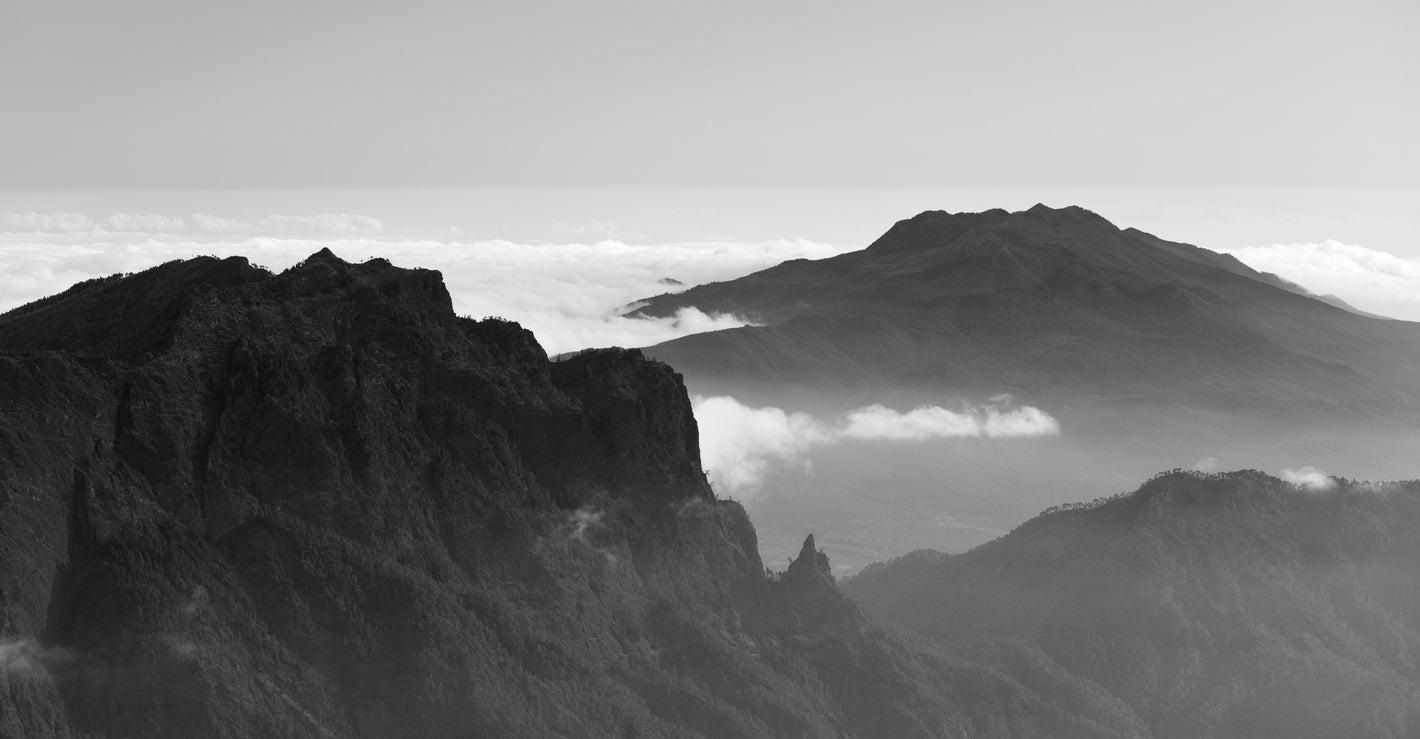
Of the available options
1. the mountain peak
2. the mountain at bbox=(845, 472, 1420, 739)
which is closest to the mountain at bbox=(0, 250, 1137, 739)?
the mountain peak

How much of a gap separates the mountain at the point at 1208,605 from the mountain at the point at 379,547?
6.64 meters

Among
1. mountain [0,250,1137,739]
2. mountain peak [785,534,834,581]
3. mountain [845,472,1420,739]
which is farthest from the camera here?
mountain [845,472,1420,739]

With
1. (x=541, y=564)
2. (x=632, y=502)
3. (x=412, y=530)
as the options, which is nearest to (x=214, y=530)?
(x=412, y=530)

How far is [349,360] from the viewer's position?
81688 mm

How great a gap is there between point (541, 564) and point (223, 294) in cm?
2011

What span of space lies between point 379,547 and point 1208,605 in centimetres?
5410

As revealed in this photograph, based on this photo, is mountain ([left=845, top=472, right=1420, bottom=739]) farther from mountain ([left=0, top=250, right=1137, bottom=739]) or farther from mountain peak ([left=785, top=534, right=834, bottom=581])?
mountain peak ([left=785, top=534, right=834, bottom=581])

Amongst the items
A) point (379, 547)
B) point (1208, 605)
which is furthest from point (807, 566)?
point (1208, 605)

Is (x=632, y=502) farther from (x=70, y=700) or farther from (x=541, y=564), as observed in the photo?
(x=70, y=700)

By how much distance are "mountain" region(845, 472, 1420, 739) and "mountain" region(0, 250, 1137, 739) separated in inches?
261

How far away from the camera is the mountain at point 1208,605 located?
327ft

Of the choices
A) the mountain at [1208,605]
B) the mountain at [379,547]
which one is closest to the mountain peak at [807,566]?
the mountain at [379,547]

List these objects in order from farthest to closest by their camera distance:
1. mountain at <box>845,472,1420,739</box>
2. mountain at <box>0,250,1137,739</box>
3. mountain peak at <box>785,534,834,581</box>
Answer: mountain at <box>845,472,1420,739</box>
mountain peak at <box>785,534,834,581</box>
mountain at <box>0,250,1137,739</box>

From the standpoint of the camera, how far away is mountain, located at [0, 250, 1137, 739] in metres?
68.0
